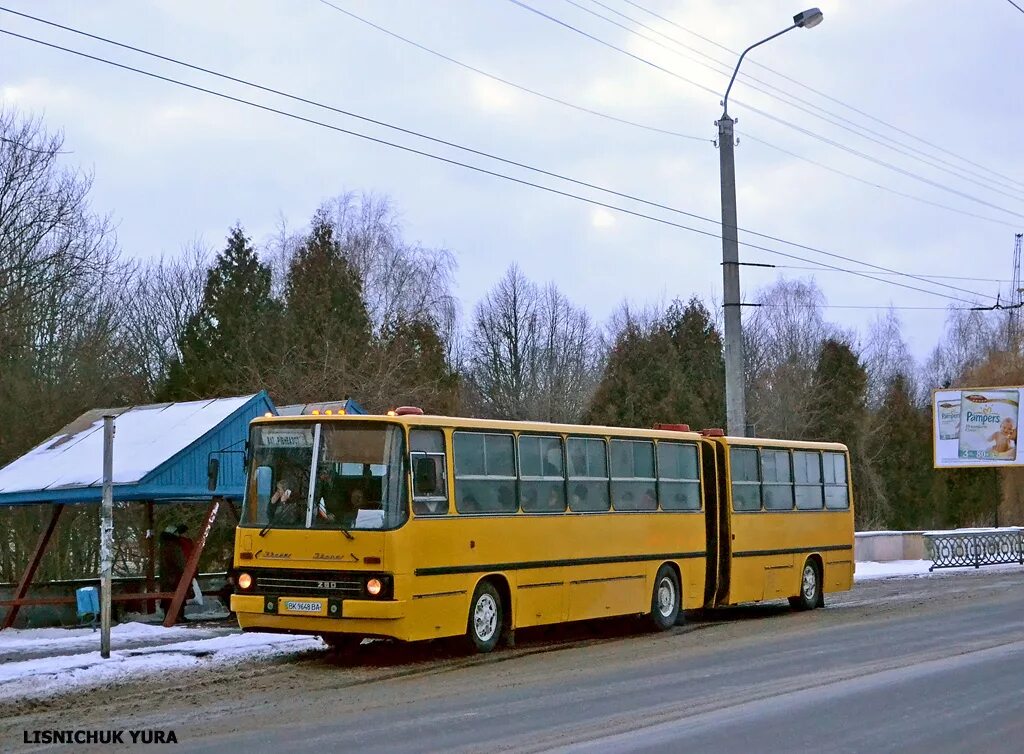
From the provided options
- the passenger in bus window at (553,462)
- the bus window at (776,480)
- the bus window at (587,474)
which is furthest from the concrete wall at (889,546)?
the passenger in bus window at (553,462)

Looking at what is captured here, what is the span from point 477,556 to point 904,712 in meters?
6.05

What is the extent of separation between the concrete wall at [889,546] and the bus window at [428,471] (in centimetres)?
2511

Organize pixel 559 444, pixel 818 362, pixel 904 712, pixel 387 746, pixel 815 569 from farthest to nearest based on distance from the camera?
pixel 818 362 → pixel 815 569 → pixel 559 444 → pixel 904 712 → pixel 387 746

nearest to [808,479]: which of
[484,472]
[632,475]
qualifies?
[632,475]

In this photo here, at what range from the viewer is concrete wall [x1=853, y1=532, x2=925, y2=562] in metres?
38.5

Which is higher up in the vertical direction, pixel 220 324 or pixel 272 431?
pixel 220 324

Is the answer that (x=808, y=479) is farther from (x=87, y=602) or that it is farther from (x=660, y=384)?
(x=660, y=384)

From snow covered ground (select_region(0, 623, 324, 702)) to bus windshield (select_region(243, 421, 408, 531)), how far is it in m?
1.77

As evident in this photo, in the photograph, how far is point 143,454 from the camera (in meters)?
19.3

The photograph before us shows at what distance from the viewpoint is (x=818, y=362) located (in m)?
62.7

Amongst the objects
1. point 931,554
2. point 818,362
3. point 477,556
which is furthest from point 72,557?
point 818,362

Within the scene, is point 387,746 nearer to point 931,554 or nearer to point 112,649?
point 112,649

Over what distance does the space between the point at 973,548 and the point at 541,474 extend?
24077 millimetres

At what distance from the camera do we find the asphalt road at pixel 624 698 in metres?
9.70
